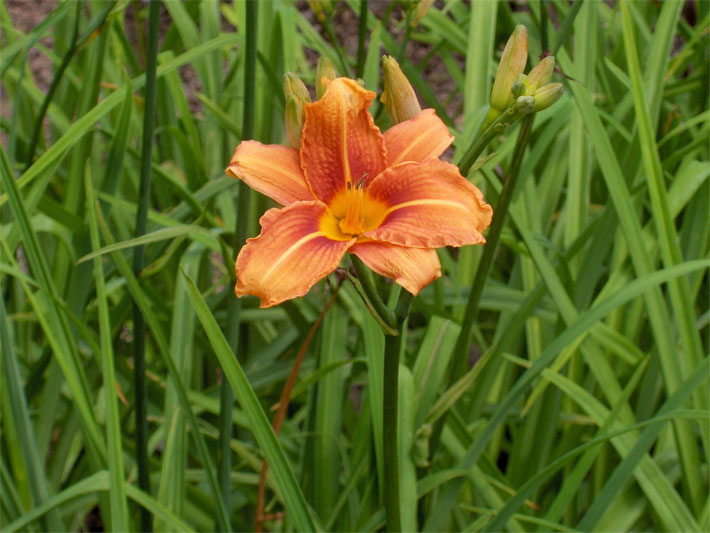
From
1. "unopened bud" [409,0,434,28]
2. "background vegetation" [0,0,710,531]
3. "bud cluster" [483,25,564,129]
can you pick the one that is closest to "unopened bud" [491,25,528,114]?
"bud cluster" [483,25,564,129]

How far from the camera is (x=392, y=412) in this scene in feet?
2.17

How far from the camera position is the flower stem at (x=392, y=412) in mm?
620

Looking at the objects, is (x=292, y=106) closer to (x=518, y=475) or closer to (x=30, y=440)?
(x=30, y=440)

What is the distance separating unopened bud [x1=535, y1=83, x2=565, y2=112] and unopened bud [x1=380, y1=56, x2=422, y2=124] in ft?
0.34

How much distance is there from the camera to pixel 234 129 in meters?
1.26

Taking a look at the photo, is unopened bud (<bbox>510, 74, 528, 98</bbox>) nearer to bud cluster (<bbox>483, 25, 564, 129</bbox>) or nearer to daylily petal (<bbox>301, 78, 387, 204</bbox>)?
bud cluster (<bbox>483, 25, 564, 129</bbox>)

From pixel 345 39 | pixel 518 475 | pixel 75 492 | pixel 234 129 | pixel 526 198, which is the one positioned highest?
pixel 345 39

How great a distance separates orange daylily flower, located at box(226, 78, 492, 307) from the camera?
20.9 inches

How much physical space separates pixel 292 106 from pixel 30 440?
57cm

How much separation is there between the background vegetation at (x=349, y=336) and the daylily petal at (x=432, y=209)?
23 centimetres

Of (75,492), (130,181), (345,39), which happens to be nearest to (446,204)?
(75,492)

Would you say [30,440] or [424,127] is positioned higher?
[424,127]

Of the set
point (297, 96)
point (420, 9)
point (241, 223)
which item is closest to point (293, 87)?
point (297, 96)

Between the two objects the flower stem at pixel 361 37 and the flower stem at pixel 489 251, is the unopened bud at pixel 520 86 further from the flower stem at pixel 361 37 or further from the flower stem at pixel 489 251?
the flower stem at pixel 361 37
